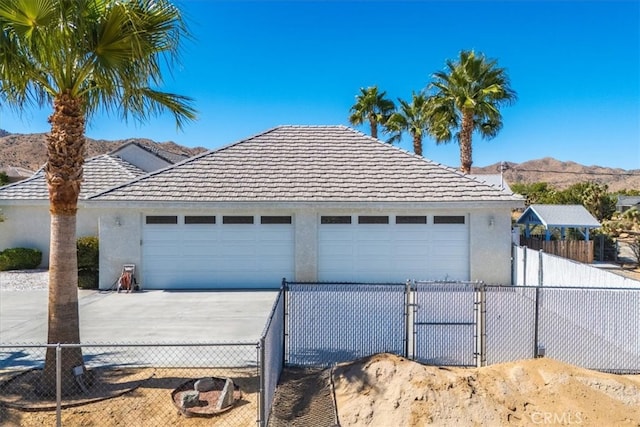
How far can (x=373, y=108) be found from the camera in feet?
91.0

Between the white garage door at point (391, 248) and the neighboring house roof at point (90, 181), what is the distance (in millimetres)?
9748

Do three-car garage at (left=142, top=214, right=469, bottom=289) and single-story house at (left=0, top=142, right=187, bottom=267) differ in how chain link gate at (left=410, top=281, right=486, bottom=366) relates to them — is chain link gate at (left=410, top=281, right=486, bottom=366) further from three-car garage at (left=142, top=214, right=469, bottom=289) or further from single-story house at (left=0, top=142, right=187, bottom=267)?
single-story house at (left=0, top=142, right=187, bottom=267)

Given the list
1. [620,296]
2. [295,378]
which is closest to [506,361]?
[620,296]

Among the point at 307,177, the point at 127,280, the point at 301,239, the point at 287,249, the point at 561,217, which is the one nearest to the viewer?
the point at 127,280

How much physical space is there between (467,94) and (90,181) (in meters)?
17.3

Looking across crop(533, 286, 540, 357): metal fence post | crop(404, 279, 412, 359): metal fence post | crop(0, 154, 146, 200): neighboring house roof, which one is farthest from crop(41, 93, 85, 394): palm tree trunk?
crop(0, 154, 146, 200): neighboring house roof

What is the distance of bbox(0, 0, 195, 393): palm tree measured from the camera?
5.36 metres

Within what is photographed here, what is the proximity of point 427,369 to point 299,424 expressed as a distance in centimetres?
215

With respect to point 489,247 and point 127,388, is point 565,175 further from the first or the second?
point 127,388

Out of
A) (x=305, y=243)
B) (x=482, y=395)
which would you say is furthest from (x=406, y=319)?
(x=305, y=243)

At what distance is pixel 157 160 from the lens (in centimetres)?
2256

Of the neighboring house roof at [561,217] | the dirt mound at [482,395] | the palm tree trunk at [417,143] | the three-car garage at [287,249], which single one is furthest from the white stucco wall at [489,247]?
the palm tree trunk at [417,143]

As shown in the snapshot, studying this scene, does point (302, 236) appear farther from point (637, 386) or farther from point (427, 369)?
point (637, 386)

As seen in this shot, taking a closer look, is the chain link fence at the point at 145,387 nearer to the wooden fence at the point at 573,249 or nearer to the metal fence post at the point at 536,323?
the metal fence post at the point at 536,323
